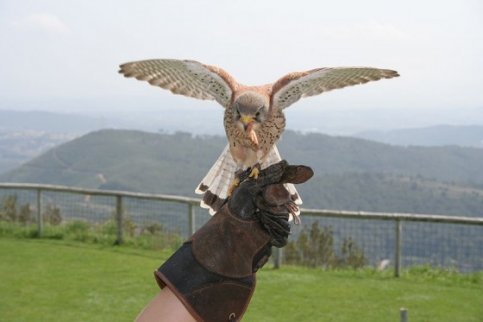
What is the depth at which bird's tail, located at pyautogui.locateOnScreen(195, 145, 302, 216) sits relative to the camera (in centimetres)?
291

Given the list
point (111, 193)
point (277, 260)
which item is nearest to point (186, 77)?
point (277, 260)

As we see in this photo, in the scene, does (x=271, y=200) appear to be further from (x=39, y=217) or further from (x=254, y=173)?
(x=39, y=217)

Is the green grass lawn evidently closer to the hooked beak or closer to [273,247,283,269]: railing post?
[273,247,283,269]: railing post

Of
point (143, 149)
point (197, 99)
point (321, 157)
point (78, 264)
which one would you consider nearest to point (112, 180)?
point (143, 149)

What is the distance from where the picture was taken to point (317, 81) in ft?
10.3

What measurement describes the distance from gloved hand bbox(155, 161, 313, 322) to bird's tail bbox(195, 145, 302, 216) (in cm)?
61

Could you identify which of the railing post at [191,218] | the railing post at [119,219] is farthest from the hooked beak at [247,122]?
the railing post at [119,219]

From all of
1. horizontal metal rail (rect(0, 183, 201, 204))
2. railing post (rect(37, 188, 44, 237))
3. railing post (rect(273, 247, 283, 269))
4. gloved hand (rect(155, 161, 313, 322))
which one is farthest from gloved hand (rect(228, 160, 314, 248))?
railing post (rect(37, 188, 44, 237))

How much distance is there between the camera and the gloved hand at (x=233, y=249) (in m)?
2.00

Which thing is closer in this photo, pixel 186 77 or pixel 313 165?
pixel 186 77

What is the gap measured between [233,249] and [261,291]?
15.6 ft

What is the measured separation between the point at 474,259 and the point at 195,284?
21.7 ft

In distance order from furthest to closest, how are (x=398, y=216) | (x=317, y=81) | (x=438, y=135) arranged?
(x=438, y=135)
(x=398, y=216)
(x=317, y=81)

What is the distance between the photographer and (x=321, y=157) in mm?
Answer: 69812
